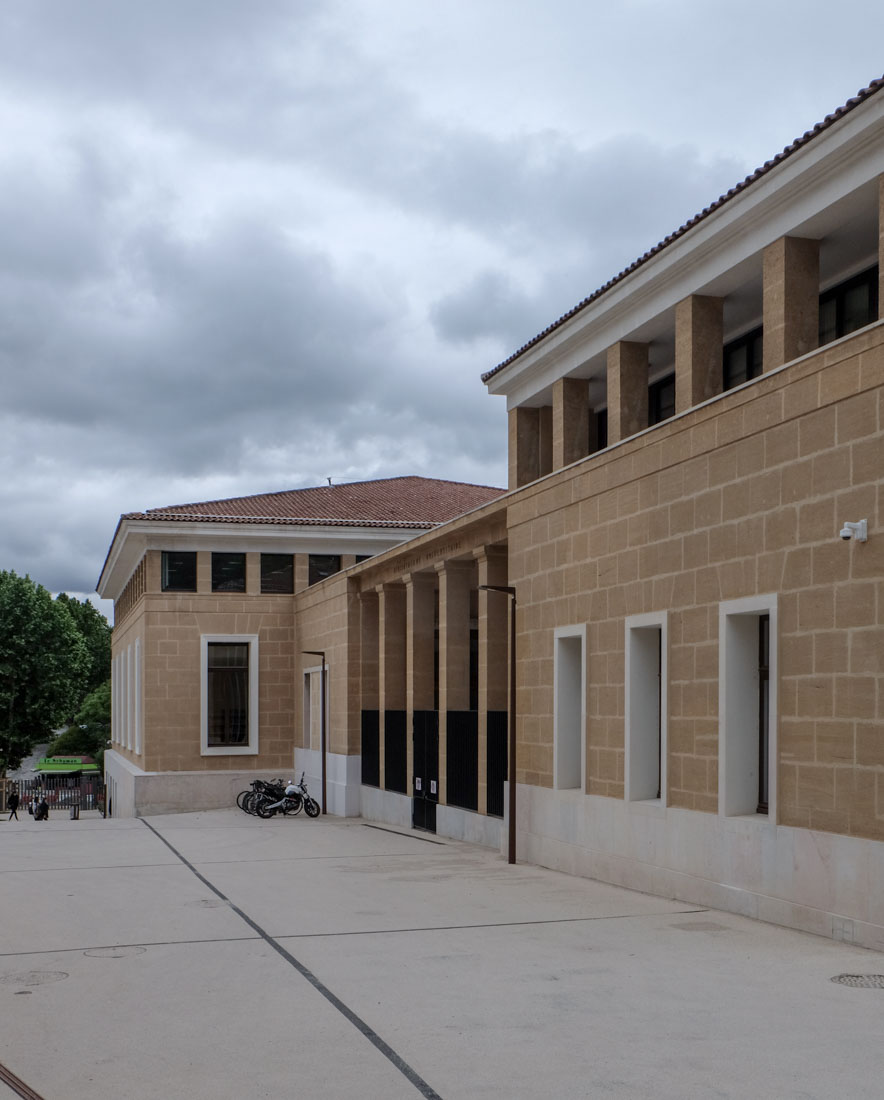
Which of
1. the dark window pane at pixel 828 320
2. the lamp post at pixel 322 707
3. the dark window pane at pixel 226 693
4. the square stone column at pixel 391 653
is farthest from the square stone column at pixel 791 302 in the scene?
the dark window pane at pixel 226 693

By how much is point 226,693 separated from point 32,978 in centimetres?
2720

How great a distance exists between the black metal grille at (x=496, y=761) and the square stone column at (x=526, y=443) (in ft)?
13.5

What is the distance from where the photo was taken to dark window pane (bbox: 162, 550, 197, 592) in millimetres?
37531

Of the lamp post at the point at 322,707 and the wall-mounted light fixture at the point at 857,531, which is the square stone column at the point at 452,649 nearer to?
the lamp post at the point at 322,707

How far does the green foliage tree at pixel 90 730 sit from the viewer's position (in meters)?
84.8

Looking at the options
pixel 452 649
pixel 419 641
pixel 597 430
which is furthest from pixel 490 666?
pixel 419 641

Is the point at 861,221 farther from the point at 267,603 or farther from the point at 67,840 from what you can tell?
the point at 267,603

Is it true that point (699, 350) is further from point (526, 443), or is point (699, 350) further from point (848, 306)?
point (526, 443)

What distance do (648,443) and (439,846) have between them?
9.77 meters

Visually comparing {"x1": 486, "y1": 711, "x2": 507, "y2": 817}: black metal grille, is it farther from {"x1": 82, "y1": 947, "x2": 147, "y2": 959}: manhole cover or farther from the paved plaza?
{"x1": 82, "y1": 947, "x2": 147, "y2": 959}: manhole cover

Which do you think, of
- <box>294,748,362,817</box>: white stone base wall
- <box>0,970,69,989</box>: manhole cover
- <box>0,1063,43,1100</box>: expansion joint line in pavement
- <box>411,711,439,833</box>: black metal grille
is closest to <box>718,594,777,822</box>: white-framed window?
<box>0,970,69,989</box>: manhole cover

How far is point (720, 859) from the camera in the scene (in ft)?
46.8

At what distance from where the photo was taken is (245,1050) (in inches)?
323

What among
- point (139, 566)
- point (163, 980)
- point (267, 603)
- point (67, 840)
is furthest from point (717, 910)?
point (139, 566)
